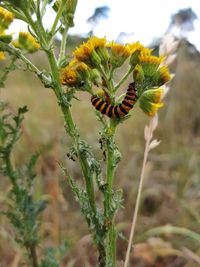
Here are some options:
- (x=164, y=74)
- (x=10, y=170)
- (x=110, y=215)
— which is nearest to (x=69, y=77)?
(x=164, y=74)

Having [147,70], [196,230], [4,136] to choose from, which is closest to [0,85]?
[4,136]

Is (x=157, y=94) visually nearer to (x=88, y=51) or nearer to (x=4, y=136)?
(x=88, y=51)

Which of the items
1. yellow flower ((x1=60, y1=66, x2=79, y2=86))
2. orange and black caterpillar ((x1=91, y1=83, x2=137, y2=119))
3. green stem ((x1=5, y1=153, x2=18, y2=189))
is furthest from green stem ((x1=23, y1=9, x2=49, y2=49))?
green stem ((x1=5, y1=153, x2=18, y2=189))

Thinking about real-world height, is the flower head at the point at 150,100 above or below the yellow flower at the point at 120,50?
below

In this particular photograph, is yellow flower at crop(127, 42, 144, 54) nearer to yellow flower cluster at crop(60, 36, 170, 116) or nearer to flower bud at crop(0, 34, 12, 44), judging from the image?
yellow flower cluster at crop(60, 36, 170, 116)

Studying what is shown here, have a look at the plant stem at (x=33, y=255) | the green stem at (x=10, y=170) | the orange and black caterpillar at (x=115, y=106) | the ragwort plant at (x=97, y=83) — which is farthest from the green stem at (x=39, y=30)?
the plant stem at (x=33, y=255)

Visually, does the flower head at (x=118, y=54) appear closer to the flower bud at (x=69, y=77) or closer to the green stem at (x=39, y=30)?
the flower bud at (x=69, y=77)
